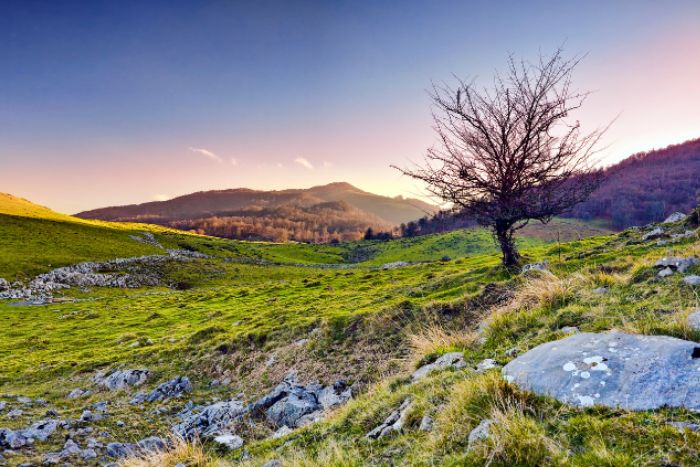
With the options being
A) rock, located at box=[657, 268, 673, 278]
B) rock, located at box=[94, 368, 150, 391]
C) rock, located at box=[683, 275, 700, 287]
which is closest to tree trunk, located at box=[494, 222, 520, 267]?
rock, located at box=[657, 268, 673, 278]

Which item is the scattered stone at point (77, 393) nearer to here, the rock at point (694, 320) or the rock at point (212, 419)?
the rock at point (212, 419)

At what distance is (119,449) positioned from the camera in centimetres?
902

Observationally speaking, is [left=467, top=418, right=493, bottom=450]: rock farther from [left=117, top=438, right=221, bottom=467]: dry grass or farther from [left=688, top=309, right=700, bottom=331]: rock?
[left=117, top=438, right=221, bottom=467]: dry grass

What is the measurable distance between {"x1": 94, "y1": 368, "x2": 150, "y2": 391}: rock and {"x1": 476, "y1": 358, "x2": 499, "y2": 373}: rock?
14295 millimetres

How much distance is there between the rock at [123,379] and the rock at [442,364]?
12970mm

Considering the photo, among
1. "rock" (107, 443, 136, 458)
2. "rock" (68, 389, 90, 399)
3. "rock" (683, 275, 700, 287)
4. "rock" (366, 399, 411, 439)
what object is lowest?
"rock" (68, 389, 90, 399)

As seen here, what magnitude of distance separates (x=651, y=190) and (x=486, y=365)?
550ft

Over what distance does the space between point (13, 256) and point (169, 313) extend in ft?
151

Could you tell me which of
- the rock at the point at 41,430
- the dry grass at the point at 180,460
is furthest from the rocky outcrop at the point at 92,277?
the dry grass at the point at 180,460

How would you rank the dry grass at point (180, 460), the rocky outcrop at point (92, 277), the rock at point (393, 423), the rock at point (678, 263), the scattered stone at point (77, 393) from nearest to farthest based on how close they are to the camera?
the rock at point (393, 423), the dry grass at point (180, 460), the rock at point (678, 263), the scattered stone at point (77, 393), the rocky outcrop at point (92, 277)

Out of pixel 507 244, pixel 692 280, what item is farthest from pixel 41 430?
pixel 507 244

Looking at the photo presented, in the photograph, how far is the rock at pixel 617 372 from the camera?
12.1 ft

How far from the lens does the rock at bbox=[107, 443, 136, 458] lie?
8.84 m

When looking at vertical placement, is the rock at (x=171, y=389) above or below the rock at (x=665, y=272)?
below
